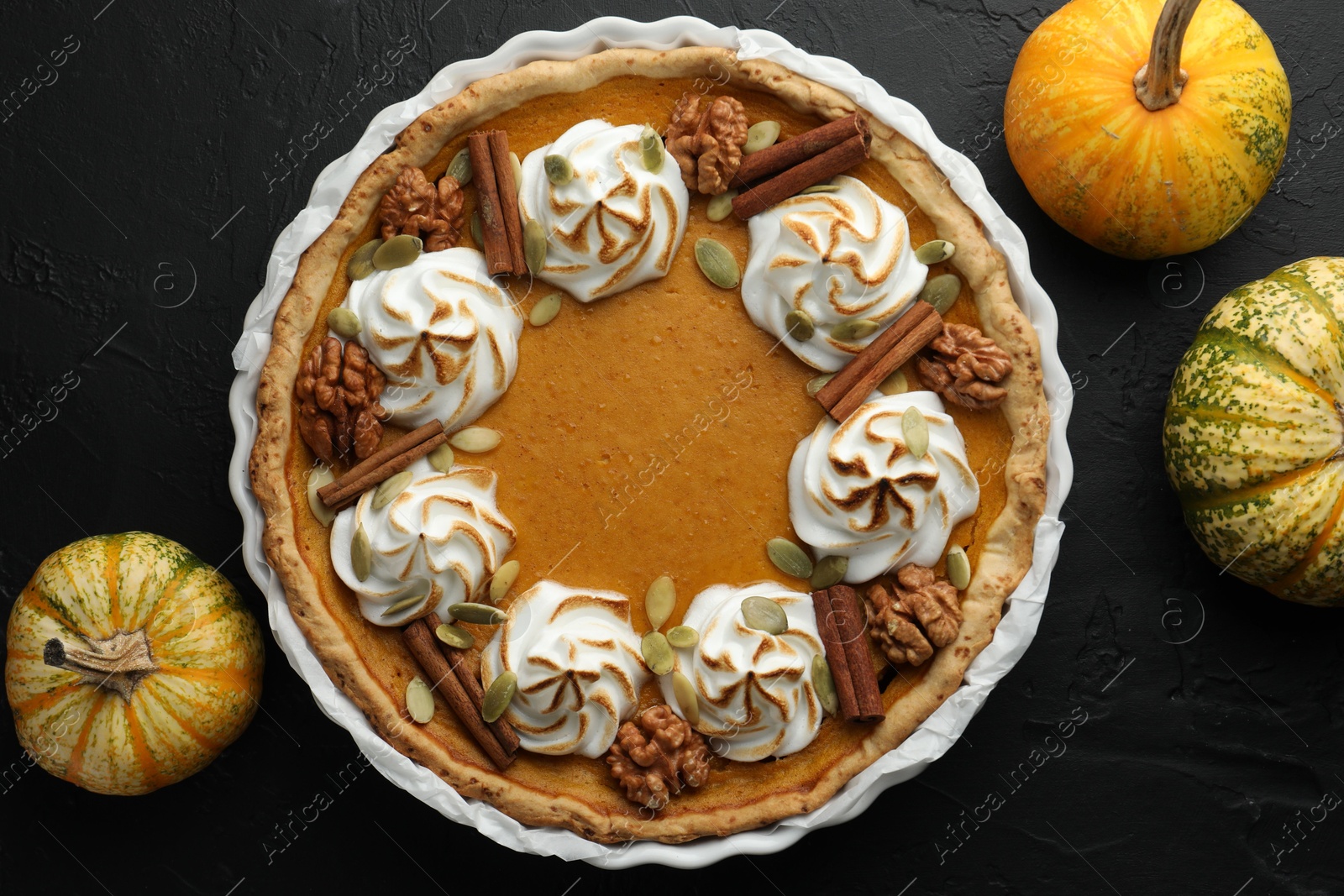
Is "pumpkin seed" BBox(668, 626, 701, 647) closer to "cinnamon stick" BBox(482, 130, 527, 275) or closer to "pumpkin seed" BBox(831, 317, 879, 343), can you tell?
"pumpkin seed" BBox(831, 317, 879, 343)

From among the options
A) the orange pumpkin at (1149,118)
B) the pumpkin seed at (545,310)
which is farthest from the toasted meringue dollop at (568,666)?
the orange pumpkin at (1149,118)

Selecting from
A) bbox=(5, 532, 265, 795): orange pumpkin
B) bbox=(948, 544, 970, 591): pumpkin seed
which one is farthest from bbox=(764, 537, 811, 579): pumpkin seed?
bbox=(5, 532, 265, 795): orange pumpkin

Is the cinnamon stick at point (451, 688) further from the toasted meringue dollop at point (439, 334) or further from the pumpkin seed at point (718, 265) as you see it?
the pumpkin seed at point (718, 265)

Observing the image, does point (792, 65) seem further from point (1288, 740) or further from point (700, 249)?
point (1288, 740)

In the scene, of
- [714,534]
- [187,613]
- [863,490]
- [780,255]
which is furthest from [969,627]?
[187,613]

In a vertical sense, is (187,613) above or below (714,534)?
above

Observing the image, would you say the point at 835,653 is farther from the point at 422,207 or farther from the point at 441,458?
the point at 422,207
